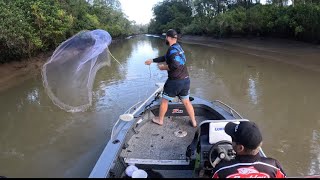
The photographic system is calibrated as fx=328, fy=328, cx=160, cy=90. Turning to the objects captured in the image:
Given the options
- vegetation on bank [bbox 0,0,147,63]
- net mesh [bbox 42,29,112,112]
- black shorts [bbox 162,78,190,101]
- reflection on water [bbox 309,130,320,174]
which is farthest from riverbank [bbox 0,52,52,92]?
reflection on water [bbox 309,130,320,174]

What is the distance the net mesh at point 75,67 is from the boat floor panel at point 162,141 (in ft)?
5.01

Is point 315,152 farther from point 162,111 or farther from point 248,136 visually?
point 248,136

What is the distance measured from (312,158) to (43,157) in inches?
201

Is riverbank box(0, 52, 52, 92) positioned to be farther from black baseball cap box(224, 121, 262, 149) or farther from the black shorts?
black baseball cap box(224, 121, 262, 149)

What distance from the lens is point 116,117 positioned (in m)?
8.69

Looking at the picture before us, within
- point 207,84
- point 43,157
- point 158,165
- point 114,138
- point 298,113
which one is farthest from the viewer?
point 207,84

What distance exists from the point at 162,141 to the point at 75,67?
2403 millimetres

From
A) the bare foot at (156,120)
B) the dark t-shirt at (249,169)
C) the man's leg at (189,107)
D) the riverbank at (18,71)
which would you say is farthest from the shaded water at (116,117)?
the dark t-shirt at (249,169)

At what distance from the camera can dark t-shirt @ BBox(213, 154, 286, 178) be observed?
2582mm

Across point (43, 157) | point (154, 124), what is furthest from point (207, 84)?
point (43, 157)

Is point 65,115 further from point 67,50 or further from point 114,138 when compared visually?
point 114,138

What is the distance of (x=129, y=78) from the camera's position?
1468 centimetres

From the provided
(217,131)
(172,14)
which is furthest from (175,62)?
(172,14)

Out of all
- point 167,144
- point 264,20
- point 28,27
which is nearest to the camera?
point 167,144
